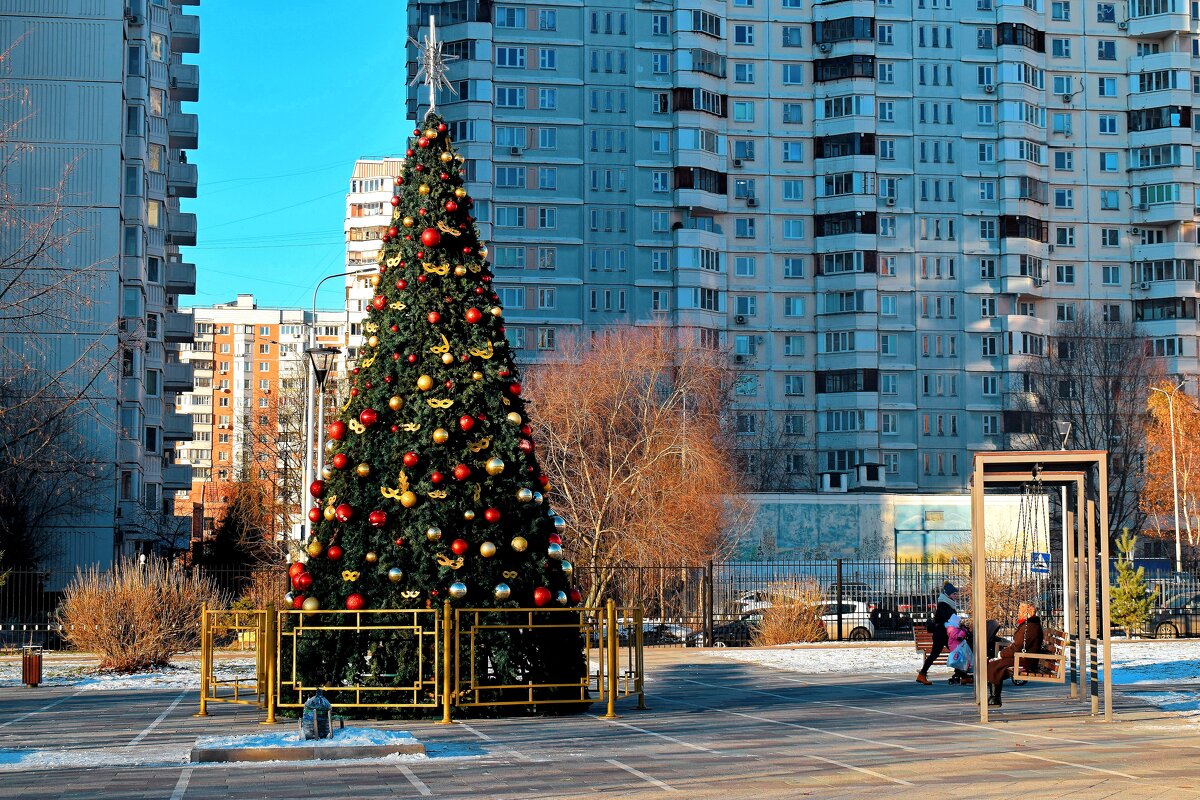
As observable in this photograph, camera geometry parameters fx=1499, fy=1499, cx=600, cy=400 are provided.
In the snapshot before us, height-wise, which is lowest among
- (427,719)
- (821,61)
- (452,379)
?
(427,719)

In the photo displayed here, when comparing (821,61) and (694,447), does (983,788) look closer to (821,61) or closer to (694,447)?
(694,447)

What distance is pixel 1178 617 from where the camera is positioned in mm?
43125

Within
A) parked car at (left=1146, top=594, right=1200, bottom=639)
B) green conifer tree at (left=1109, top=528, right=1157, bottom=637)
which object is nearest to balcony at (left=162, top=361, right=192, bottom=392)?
parked car at (left=1146, top=594, right=1200, bottom=639)

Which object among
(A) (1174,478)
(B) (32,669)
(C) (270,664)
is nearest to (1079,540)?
(C) (270,664)

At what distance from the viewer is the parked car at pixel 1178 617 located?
41875mm

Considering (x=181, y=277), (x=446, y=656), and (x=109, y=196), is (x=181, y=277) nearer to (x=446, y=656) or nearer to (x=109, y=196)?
(x=109, y=196)

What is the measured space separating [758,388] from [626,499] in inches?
1817

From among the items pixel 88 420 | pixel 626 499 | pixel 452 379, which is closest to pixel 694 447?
pixel 626 499

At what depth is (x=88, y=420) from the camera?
192ft

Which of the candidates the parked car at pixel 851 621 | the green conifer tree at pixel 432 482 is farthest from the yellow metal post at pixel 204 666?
the parked car at pixel 851 621

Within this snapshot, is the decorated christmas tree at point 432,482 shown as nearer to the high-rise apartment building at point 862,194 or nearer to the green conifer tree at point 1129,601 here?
the green conifer tree at point 1129,601

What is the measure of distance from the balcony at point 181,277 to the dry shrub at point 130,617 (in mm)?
48608

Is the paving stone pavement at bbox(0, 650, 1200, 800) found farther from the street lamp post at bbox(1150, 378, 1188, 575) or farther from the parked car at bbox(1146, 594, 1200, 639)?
the street lamp post at bbox(1150, 378, 1188, 575)

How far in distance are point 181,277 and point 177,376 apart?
5242 mm
